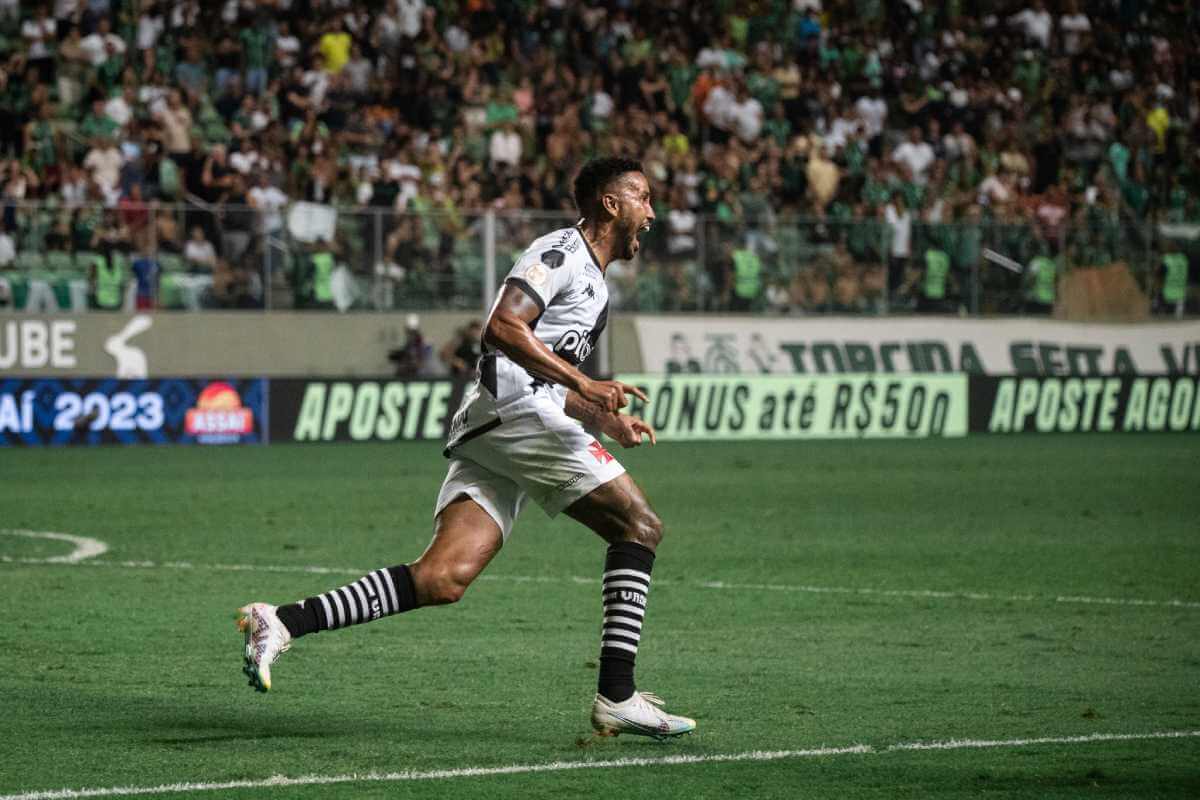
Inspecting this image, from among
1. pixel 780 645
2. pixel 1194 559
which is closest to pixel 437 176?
pixel 1194 559

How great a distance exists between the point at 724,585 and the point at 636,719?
523cm

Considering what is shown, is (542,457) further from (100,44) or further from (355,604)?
(100,44)

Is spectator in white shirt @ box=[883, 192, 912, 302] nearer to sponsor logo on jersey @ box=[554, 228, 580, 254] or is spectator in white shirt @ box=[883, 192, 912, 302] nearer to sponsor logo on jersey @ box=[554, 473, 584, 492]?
sponsor logo on jersey @ box=[554, 228, 580, 254]

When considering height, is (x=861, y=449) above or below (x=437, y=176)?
below

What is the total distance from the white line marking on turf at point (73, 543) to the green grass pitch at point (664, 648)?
156 mm

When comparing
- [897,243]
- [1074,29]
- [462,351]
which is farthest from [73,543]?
[1074,29]

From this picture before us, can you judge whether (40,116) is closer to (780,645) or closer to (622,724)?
(780,645)

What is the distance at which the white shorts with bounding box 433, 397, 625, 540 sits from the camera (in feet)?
22.8

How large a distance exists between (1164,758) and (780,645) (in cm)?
308

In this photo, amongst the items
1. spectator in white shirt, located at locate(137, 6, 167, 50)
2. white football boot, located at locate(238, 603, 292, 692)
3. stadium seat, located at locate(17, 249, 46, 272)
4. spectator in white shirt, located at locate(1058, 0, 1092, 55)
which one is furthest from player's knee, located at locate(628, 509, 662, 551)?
spectator in white shirt, located at locate(1058, 0, 1092, 55)

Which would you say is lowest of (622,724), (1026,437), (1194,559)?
(1026,437)

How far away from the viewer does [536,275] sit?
6.92 meters

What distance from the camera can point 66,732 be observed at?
691 cm

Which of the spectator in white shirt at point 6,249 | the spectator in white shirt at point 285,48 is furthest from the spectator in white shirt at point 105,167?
the spectator in white shirt at point 285,48
